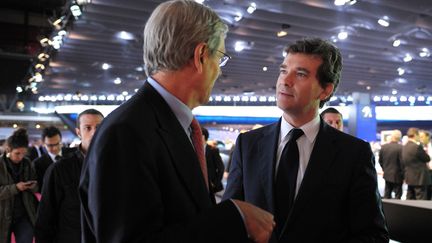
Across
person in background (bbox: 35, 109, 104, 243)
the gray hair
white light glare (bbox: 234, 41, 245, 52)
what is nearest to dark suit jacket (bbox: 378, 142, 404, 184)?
white light glare (bbox: 234, 41, 245, 52)

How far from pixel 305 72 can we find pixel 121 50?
9.57 metres

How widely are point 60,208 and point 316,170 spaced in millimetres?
1923

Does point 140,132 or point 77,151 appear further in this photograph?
point 77,151

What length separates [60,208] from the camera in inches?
108

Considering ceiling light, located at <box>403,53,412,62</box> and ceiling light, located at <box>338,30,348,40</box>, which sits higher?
ceiling light, located at <box>403,53,412,62</box>

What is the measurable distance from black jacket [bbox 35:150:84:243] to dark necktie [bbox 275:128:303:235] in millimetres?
1670

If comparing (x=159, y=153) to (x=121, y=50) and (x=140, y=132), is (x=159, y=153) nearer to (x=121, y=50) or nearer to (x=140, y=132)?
(x=140, y=132)

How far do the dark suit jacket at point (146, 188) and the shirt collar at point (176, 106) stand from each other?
59mm

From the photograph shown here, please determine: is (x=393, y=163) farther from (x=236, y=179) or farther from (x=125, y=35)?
(x=236, y=179)

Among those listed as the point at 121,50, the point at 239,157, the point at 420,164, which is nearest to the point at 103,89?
the point at 121,50

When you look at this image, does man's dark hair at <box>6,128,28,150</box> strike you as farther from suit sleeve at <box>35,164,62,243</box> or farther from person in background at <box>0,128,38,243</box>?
suit sleeve at <box>35,164,62,243</box>

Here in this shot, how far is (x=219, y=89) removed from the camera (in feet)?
60.9

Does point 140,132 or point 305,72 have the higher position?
point 305,72

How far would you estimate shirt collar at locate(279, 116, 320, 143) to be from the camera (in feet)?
5.12
